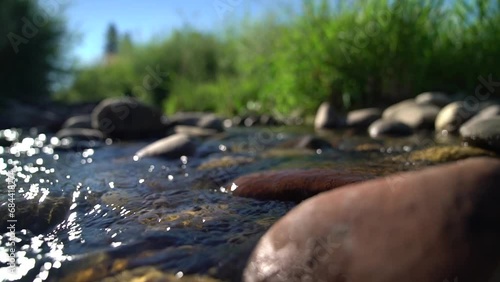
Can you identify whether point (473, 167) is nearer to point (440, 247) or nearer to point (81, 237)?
point (440, 247)

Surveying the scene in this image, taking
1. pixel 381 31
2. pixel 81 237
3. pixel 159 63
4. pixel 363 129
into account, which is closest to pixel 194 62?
pixel 159 63

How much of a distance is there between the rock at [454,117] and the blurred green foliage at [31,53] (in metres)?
10.3

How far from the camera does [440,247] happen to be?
3.67ft

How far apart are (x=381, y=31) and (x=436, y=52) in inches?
40.7

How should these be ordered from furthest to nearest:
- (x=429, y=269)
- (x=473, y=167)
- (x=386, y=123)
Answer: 1. (x=386, y=123)
2. (x=473, y=167)
3. (x=429, y=269)

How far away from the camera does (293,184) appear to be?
2088 mm

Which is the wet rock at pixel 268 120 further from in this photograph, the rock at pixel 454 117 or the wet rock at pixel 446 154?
the wet rock at pixel 446 154

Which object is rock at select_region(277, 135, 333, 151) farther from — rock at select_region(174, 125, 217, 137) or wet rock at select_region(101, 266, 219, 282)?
wet rock at select_region(101, 266, 219, 282)

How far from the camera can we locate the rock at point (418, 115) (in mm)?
5254

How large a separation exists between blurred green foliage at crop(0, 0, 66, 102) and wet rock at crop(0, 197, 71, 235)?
10.7m

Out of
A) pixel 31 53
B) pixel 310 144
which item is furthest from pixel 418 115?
pixel 31 53

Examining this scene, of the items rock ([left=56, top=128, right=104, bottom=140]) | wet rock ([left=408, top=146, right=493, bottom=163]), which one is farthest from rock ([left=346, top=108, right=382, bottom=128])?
rock ([left=56, top=128, right=104, bottom=140])

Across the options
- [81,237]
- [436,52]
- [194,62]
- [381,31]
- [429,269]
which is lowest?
[429,269]

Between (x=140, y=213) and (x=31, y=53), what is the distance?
44.8 ft
